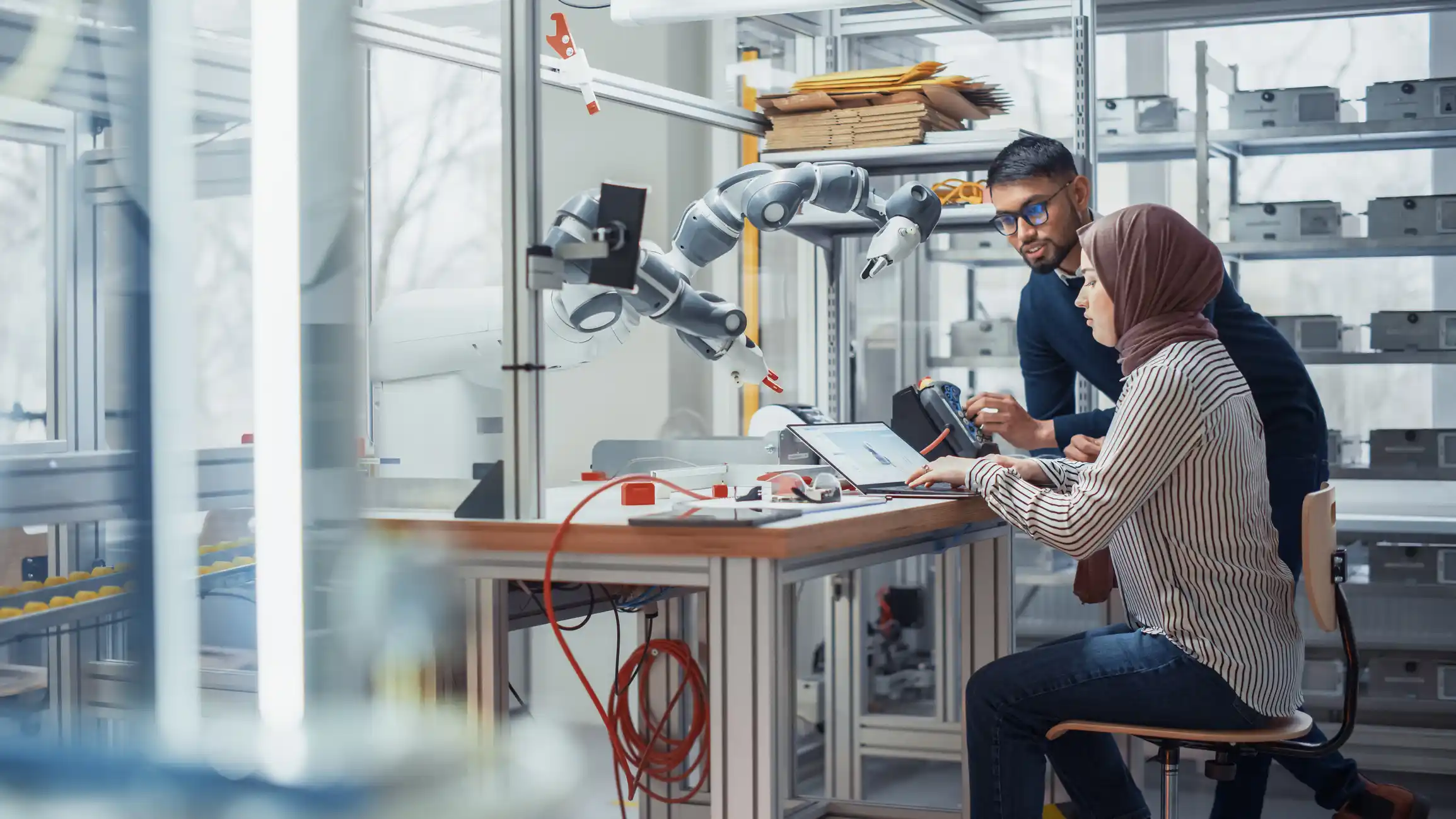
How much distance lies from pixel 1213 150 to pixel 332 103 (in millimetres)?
2979

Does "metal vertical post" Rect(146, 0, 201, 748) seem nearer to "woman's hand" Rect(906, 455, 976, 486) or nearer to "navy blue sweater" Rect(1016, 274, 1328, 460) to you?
"woman's hand" Rect(906, 455, 976, 486)

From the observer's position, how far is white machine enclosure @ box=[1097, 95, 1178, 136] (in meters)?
4.32

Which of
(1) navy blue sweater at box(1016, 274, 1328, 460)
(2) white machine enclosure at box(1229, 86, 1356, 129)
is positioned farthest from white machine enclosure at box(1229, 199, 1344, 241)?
(1) navy blue sweater at box(1016, 274, 1328, 460)

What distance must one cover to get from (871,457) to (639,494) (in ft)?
1.58

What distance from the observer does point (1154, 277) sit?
229 centimetres

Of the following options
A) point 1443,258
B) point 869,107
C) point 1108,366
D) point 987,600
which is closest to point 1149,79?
point 1443,258

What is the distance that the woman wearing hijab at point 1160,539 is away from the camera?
86.7 inches

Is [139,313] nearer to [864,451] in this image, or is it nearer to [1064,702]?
[864,451]

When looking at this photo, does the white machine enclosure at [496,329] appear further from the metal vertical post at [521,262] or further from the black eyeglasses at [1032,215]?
the black eyeglasses at [1032,215]

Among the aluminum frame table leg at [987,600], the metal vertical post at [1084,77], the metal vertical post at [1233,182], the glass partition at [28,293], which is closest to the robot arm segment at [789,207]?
the aluminum frame table leg at [987,600]

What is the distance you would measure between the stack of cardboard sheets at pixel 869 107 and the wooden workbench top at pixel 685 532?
4.10 feet

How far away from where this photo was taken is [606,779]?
4.15 metres

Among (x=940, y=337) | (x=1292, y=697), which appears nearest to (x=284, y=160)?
(x=1292, y=697)

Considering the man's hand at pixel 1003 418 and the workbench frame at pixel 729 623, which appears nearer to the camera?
the workbench frame at pixel 729 623
